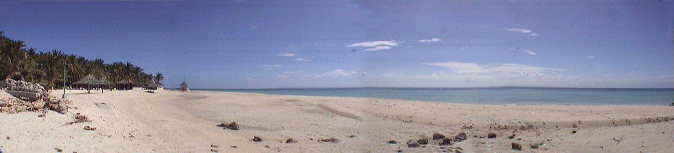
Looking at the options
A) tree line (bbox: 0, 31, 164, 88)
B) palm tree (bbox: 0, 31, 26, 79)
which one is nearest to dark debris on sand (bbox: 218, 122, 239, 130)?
tree line (bbox: 0, 31, 164, 88)

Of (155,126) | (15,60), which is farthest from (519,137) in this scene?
(15,60)

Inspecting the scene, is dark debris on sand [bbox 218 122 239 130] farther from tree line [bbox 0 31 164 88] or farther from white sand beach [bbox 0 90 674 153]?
tree line [bbox 0 31 164 88]

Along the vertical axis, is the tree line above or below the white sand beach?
above

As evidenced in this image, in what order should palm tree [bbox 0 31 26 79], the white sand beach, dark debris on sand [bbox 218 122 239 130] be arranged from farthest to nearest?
1. palm tree [bbox 0 31 26 79]
2. dark debris on sand [bbox 218 122 239 130]
3. the white sand beach

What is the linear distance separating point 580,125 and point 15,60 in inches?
2282

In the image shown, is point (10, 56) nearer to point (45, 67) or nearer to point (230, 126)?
point (45, 67)

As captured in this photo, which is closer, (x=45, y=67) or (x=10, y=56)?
(x=10, y=56)

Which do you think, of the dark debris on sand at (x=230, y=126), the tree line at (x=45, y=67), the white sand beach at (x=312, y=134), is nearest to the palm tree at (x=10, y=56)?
the tree line at (x=45, y=67)

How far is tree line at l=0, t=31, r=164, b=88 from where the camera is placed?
48469 mm

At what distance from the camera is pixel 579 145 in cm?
1498

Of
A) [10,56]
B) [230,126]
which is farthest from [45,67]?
[230,126]

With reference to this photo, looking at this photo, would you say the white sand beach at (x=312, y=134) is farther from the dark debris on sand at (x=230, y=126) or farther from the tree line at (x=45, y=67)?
the tree line at (x=45, y=67)

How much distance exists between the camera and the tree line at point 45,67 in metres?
48.5

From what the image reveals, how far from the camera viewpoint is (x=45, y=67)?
70.5m
